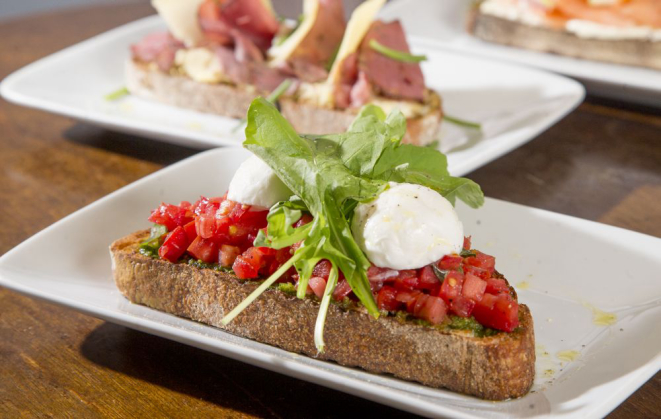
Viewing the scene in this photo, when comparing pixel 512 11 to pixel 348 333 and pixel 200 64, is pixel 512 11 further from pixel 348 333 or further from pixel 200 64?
Result: pixel 348 333

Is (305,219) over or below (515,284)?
over

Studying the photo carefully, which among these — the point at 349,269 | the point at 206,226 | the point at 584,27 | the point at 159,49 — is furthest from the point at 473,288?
the point at 584,27

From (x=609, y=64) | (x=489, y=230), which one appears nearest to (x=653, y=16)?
(x=609, y=64)

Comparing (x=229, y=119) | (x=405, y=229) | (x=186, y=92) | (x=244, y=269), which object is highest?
(x=405, y=229)

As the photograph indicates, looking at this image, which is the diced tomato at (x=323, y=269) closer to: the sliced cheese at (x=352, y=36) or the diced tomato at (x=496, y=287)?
the diced tomato at (x=496, y=287)

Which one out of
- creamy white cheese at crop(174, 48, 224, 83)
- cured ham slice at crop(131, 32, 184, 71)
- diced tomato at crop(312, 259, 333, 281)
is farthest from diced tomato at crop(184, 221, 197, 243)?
cured ham slice at crop(131, 32, 184, 71)

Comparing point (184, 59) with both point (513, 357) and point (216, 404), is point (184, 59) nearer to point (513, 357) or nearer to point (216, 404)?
point (216, 404)

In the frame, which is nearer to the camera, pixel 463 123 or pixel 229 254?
pixel 229 254
